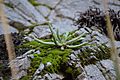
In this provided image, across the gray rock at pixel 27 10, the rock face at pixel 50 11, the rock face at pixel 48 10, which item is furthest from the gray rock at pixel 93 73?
the gray rock at pixel 27 10

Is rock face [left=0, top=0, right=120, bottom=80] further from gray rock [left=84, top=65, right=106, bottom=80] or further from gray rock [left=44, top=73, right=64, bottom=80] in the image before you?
gray rock [left=44, top=73, right=64, bottom=80]

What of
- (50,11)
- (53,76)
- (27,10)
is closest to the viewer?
(53,76)

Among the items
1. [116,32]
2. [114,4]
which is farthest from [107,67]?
[114,4]

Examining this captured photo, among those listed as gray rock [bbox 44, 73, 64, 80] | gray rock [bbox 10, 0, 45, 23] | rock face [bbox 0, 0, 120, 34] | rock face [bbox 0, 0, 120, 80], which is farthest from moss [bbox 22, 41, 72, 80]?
gray rock [bbox 10, 0, 45, 23]

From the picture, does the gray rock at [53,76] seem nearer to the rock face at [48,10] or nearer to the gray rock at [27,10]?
the rock face at [48,10]

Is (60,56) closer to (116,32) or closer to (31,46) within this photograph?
(31,46)

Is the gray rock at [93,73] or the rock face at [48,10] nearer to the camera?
the gray rock at [93,73]

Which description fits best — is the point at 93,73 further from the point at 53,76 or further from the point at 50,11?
the point at 50,11

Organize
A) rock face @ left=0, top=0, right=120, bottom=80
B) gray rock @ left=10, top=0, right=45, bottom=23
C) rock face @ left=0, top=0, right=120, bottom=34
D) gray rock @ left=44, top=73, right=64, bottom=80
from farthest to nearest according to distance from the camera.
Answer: gray rock @ left=10, top=0, right=45, bottom=23 < rock face @ left=0, top=0, right=120, bottom=34 < rock face @ left=0, top=0, right=120, bottom=80 < gray rock @ left=44, top=73, right=64, bottom=80

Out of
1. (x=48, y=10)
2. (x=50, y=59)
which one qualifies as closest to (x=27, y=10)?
(x=48, y=10)

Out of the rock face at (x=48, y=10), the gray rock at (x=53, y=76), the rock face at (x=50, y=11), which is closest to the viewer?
the gray rock at (x=53, y=76)

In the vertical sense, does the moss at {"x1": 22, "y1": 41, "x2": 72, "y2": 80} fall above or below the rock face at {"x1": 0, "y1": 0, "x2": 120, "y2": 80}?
above
